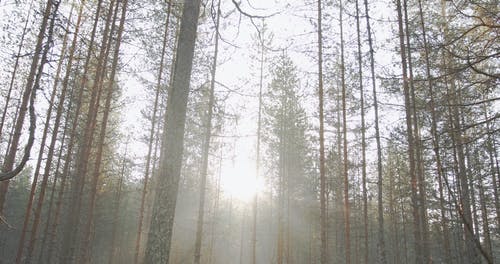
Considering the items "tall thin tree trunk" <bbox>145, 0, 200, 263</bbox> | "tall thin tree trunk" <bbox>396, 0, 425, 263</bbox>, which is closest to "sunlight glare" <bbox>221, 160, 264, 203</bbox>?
"tall thin tree trunk" <bbox>396, 0, 425, 263</bbox>

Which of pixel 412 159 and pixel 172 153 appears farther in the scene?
A: pixel 412 159

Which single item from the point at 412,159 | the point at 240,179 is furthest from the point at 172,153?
the point at 240,179

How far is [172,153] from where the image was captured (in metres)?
4.97

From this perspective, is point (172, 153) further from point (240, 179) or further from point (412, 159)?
point (240, 179)

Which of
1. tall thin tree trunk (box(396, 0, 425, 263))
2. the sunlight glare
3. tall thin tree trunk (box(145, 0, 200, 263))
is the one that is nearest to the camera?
tall thin tree trunk (box(145, 0, 200, 263))

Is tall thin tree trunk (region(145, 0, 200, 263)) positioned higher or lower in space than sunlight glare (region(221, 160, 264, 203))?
lower

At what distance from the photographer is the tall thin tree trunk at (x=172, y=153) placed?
4602mm

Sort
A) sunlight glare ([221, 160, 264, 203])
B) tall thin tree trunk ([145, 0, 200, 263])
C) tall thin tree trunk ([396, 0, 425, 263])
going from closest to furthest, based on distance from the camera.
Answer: tall thin tree trunk ([145, 0, 200, 263]) < tall thin tree trunk ([396, 0, 425, 263]) < sunlight glare ([221, 160, 264, 203])

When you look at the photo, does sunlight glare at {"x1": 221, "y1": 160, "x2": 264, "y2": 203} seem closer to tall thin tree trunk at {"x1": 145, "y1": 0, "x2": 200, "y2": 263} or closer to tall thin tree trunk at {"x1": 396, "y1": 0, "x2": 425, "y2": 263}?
tall thin tree trunk at {"x1": 396, "y1": 0, "x2": 425, "y2": 263}

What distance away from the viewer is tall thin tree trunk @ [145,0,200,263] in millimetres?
4602

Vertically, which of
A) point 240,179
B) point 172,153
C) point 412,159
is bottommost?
point 172,153

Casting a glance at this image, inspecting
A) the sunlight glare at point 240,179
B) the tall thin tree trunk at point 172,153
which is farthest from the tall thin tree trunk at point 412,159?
the sunlight glare at point 240,179

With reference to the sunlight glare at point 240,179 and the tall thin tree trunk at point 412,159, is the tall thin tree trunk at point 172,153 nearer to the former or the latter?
the tall thin tree trunk at point 412,159

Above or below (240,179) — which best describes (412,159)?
below
